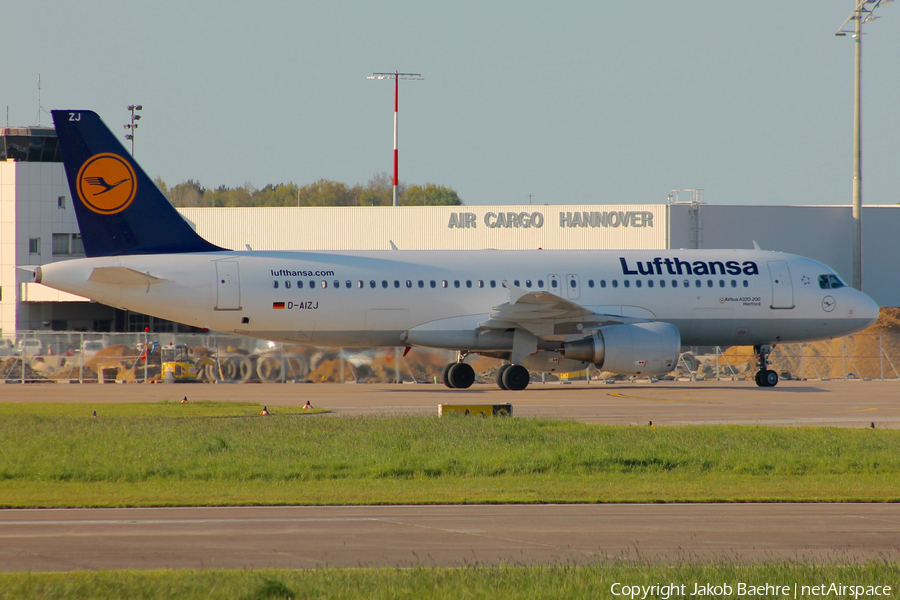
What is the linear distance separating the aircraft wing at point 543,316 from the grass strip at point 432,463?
952cm

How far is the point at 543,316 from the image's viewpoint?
30203 mm

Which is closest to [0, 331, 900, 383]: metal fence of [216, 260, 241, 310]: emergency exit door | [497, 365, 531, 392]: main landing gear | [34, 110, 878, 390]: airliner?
[34, 110, 878, 390]: airliner

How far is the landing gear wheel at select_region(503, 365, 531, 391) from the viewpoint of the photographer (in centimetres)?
3152

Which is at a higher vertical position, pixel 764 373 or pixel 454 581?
pixel 454 581

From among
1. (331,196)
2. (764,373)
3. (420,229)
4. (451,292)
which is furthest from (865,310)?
(331,196)

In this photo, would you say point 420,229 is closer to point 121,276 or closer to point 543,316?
point 543,316

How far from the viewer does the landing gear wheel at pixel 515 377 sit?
31.5 m

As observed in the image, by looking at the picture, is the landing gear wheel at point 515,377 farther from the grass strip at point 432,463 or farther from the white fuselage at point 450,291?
the grass strip at point 432,463

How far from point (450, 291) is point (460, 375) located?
121 inches

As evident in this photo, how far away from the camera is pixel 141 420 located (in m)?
20.9

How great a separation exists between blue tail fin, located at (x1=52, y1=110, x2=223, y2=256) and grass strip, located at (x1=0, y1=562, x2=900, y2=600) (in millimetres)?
22026

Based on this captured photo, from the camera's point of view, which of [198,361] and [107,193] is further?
[198,361]

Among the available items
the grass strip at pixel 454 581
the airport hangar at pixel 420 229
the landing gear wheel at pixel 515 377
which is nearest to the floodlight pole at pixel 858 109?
the airport hangar at pixel 420 229

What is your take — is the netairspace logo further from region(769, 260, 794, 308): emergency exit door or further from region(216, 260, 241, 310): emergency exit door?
region(769, 260, 794, 308): emergency exit door
